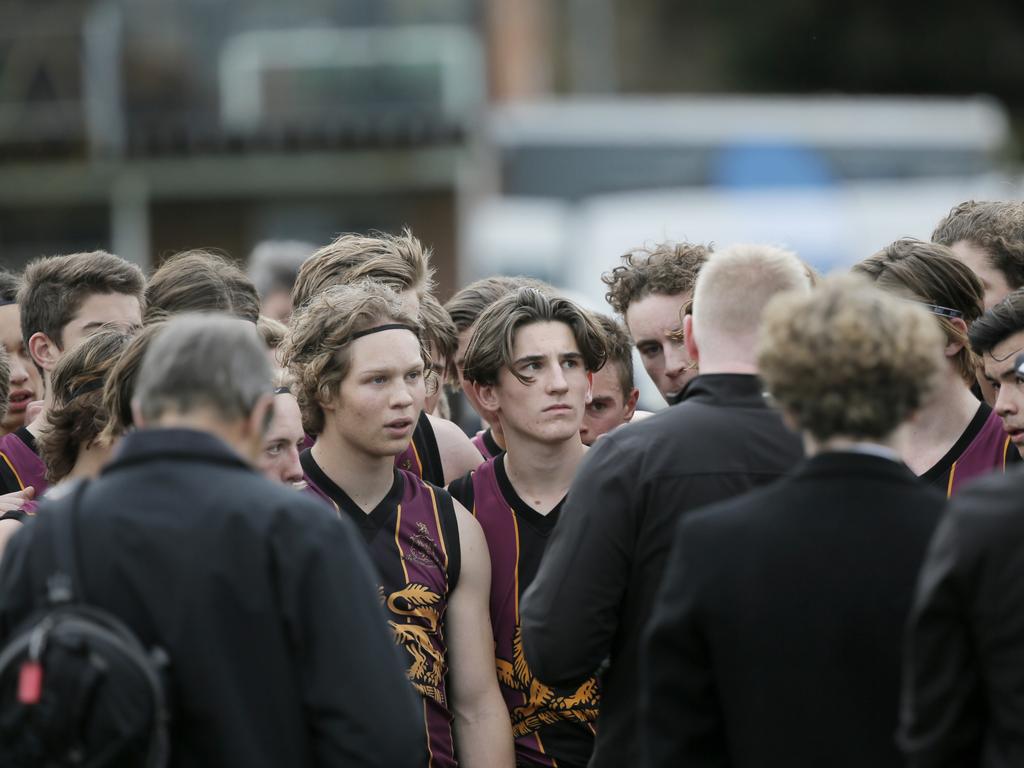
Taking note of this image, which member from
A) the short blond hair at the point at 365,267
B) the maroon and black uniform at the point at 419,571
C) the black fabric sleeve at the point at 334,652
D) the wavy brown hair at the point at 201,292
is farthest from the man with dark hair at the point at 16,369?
the black fabric sleeve at the point at 334,652

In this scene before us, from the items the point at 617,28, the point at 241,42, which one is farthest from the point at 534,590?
the point at 617,28

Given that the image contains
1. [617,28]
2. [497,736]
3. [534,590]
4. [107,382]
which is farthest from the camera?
[617,28]

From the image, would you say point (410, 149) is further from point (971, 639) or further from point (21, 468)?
point (971, 639)

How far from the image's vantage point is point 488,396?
4871 millimetres

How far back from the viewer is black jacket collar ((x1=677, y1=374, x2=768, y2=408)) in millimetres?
3578

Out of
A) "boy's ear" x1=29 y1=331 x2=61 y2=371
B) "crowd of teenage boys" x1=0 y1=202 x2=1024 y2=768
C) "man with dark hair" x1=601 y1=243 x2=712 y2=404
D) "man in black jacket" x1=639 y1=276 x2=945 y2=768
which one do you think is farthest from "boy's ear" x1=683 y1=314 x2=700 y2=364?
"boy's ear" x1=29 y1=331 x2=61 y2=371

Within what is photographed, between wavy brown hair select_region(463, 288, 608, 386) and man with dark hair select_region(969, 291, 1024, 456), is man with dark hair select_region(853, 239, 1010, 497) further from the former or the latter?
wavy brown hair select_region(463, 288, 608, 386)

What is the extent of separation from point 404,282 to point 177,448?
2.45 meters

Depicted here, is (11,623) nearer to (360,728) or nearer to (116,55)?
(360,728)

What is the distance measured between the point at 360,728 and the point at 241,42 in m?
20.3

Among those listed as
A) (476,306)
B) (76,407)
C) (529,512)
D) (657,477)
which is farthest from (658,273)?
(76,407)

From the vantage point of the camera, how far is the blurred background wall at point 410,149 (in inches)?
636

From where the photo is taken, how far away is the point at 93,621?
2975 mm

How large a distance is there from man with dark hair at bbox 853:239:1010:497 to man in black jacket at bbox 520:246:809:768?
37.2 inches
